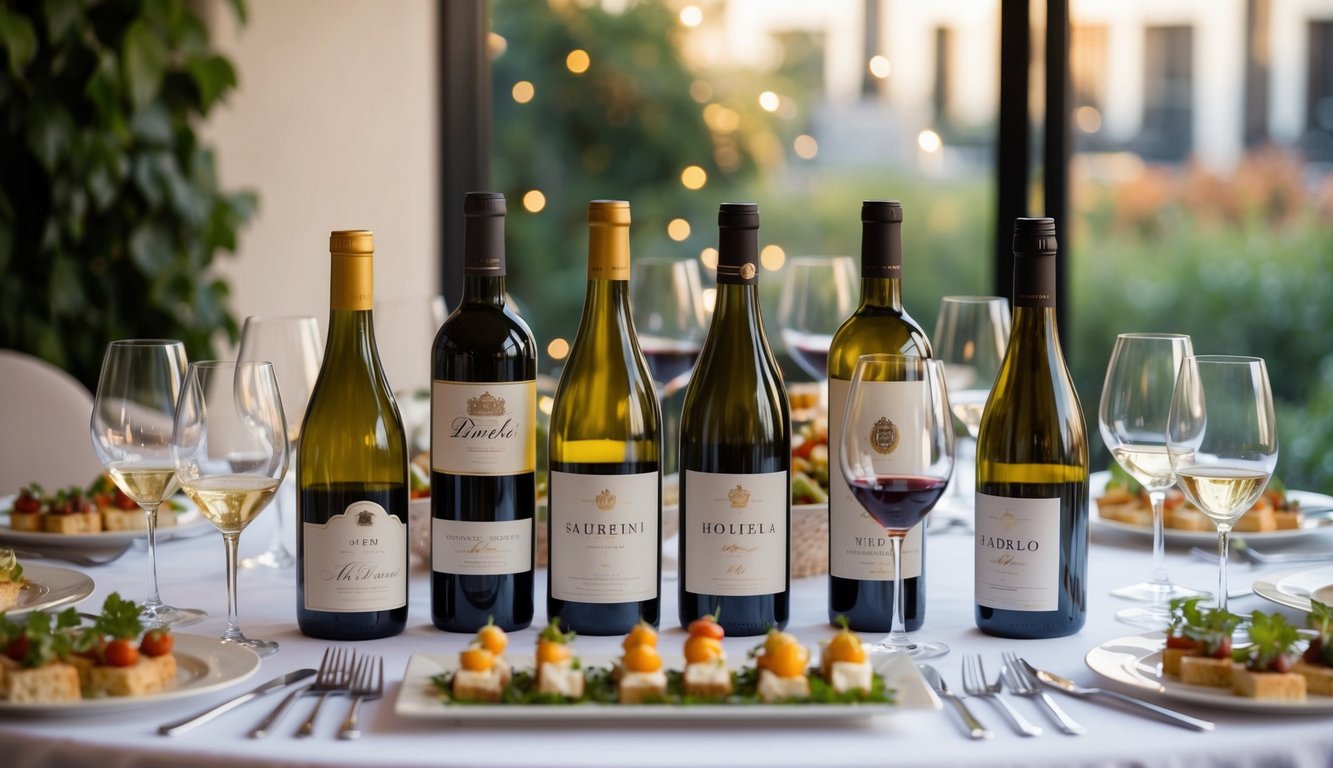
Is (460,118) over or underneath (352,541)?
over

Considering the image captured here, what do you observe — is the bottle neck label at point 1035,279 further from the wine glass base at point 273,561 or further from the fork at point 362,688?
the wine glass base at point 273,561

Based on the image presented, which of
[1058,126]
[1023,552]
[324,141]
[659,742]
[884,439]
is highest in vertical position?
[324,141]

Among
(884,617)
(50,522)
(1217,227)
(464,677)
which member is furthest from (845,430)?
(1217,227)

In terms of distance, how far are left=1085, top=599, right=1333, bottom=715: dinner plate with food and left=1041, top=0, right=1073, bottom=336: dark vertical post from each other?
6.25 feet

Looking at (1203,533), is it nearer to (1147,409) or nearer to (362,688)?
(1147,409)

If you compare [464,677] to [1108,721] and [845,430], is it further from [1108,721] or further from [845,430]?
[1108,721]

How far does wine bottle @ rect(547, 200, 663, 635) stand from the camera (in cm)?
123

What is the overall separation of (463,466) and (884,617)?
0.41 m

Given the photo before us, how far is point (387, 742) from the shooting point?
97cm

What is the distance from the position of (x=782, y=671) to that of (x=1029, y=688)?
0.68 ft

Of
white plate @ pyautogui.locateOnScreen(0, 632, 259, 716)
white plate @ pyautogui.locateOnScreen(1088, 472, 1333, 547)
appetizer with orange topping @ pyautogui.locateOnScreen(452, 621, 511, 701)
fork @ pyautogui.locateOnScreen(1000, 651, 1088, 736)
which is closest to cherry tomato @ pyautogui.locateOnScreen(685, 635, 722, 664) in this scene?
appetizer with orange topping @ pyautogui.locateOnScreen(452, 621, 511, 701)

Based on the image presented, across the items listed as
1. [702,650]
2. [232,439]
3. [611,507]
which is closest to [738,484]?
[611,507]

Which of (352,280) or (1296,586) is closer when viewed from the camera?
(352,280)

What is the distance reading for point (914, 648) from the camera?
1.22 metres
